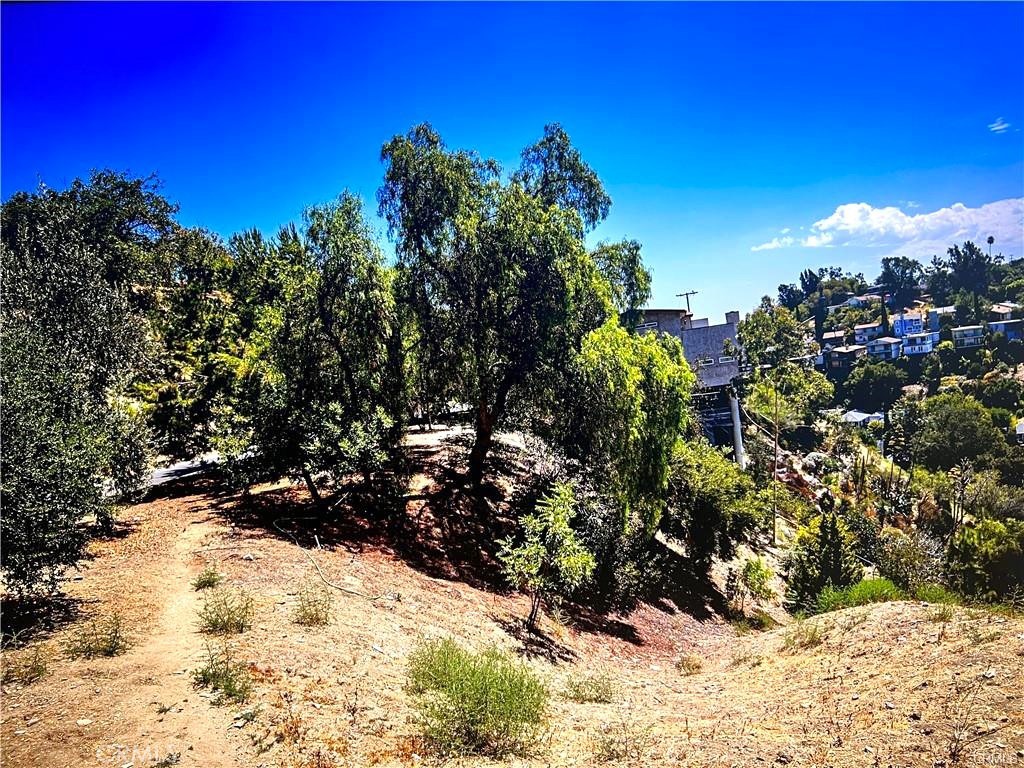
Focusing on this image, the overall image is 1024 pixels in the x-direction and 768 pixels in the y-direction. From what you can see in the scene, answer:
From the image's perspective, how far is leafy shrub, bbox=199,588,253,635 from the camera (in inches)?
333

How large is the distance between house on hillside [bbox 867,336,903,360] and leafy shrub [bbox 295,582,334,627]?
121m

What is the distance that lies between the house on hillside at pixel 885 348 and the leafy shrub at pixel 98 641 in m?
124

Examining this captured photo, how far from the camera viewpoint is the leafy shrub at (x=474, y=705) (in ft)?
22.2

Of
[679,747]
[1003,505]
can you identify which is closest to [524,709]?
[679,747]

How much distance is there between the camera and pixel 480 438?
58.3 feet

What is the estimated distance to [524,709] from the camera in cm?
740

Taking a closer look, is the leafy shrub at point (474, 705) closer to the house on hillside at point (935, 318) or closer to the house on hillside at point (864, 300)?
the house on hillside at point (935, 318)

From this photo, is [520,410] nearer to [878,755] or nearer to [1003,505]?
[878,755]

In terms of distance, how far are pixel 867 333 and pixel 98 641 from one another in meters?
137

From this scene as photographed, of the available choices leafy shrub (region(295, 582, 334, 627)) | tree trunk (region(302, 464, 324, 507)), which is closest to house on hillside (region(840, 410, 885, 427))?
tree trunk (region(302, 464, 324, 507))

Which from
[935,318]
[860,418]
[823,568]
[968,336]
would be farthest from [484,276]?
[935,318]

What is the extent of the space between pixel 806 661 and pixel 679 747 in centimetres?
469

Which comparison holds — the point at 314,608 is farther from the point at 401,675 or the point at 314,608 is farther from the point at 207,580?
the point at 207,580

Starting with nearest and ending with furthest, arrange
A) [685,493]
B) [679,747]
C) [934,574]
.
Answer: [679,747]
[685,493]
[934,574]
